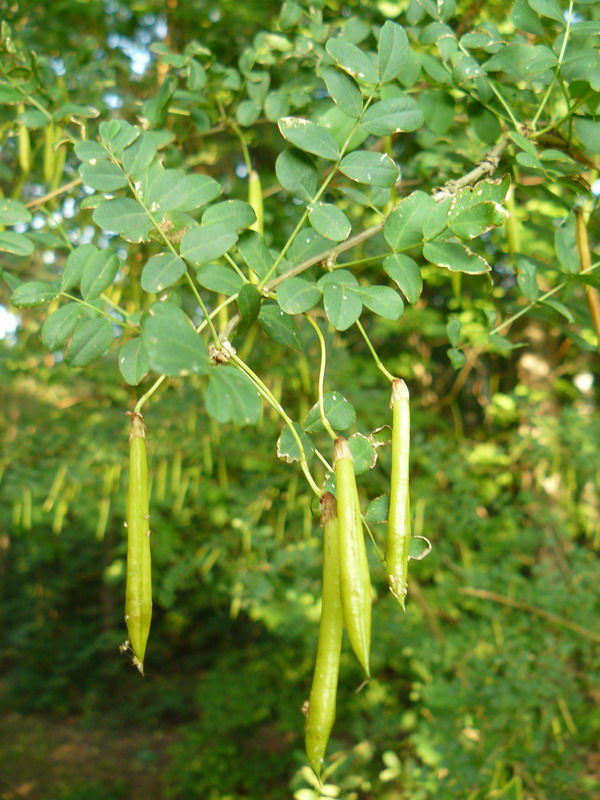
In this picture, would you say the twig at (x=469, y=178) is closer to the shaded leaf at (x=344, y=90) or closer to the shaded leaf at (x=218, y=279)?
the shaded leaf at (x=344, y=90)

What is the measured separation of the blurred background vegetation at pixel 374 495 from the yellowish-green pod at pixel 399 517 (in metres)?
0.61

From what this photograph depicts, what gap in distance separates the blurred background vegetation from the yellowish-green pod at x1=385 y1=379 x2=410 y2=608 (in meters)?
A: 0.61

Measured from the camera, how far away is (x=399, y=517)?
2.16ft

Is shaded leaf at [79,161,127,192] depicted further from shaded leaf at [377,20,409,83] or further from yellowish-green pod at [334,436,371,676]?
yellowish-green pod at [334,436,371,676]

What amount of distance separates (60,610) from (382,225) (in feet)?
21.4

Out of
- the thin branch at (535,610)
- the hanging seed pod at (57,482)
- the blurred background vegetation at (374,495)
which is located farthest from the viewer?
the hanging seed pod at (57,482)

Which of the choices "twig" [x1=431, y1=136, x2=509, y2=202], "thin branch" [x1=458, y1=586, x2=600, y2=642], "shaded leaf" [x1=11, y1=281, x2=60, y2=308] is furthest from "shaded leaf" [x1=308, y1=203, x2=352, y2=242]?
"thin branch" [x1=458, y1=586, x2=600, y2=642]

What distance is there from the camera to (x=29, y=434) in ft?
7.99

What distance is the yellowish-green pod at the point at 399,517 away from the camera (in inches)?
25.6

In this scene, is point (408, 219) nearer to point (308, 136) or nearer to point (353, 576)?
point (308, 136)

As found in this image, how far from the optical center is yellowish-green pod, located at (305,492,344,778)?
2.05 feet

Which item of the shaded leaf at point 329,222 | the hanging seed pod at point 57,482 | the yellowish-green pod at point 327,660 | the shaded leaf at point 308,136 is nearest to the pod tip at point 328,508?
the yellowish-green pod at point 327,660

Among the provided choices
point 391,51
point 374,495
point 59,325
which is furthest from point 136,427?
point 374,495

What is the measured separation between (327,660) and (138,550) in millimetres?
212
